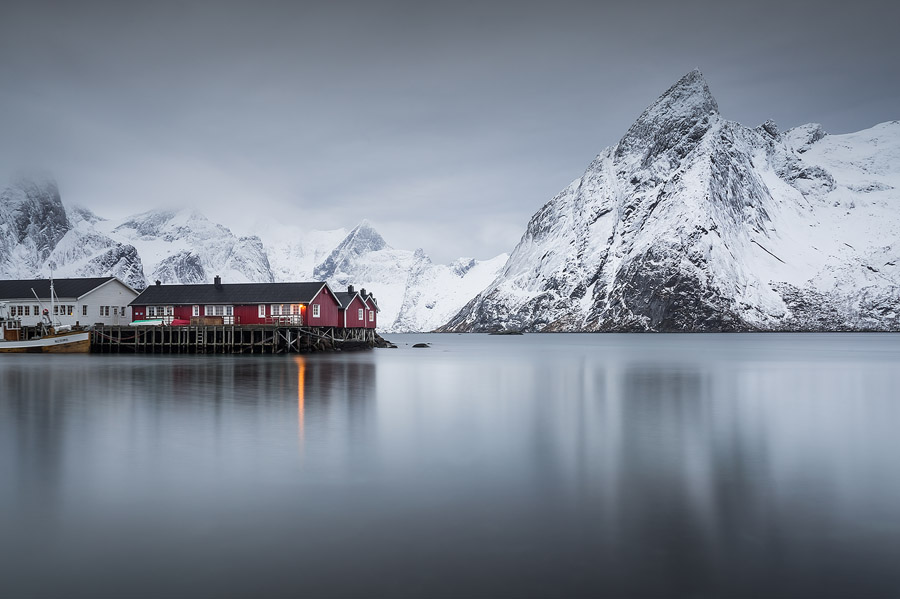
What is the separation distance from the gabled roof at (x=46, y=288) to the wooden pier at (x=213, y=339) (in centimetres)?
518

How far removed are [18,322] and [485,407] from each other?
6841 centimetres

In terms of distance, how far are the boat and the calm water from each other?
4954 centimetres

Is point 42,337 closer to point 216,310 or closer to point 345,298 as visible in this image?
point 216,310

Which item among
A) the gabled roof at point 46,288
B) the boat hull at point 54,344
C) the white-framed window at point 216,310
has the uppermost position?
the gabled roof at point 46,288

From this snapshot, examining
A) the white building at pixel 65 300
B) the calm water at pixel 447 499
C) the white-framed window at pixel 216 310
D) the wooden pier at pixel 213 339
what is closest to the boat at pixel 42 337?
the white building at pixel 65 300

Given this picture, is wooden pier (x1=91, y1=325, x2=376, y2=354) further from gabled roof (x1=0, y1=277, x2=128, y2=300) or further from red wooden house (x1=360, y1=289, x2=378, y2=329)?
red wooden house (x1=360, y1=289, x2=378, y2=329)

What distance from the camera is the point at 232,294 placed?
246ft

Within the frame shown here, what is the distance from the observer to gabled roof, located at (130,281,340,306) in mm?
72250

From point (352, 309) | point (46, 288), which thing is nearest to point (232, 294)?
point (352, 309)

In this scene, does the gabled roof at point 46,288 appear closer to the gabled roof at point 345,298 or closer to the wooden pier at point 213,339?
the wooden pier at point 213,339

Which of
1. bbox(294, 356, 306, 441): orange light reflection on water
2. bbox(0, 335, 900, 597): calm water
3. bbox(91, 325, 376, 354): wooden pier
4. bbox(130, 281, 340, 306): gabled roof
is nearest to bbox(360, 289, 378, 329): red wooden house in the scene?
bbox(91, 325, 376, 354): wooden pier

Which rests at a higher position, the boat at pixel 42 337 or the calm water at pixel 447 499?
the boat at pixel 42 337

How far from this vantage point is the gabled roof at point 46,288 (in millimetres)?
74625

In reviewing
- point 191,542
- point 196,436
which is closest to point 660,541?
point 191,542
